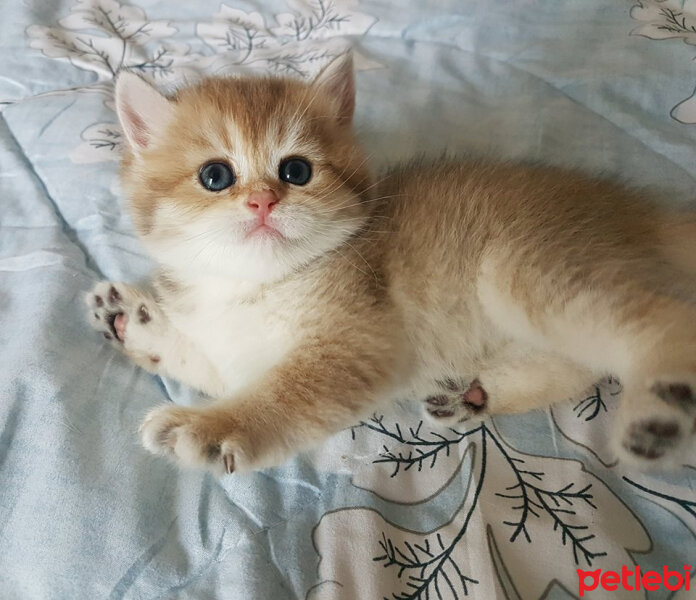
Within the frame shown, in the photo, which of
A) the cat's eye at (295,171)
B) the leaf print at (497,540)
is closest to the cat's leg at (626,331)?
the leaf print at (497,540)

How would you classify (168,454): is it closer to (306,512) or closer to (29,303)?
(306,512)

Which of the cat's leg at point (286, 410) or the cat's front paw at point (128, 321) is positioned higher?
the cat's leg at point (286, 410)

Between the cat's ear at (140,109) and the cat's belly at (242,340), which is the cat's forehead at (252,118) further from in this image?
the cat's belly at (242,340)

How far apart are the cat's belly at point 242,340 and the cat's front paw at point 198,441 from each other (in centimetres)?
18

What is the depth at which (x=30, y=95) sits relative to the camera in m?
1.78

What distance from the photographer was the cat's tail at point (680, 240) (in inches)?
44.3

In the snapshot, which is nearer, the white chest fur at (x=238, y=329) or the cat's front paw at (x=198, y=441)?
the cat's front paw at (x=198, y=441)

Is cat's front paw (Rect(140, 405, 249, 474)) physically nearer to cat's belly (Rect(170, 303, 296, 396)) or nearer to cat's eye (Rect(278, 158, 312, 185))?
cat's belly (Rect(170, 303, 296, 396))

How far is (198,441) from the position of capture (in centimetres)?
85

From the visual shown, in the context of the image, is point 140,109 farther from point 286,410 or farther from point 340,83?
point 286,410

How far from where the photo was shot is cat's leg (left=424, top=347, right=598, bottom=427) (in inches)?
42.8

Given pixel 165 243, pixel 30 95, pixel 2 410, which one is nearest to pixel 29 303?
pixel 2 410

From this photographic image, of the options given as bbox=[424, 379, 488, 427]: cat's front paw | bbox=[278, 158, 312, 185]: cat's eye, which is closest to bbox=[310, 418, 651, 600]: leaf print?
bbox=[424, 379, 488, 427]: cat's front paw

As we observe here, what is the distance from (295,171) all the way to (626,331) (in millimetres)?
648
